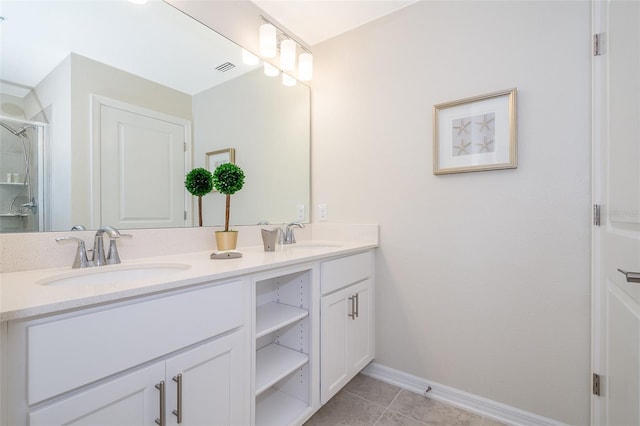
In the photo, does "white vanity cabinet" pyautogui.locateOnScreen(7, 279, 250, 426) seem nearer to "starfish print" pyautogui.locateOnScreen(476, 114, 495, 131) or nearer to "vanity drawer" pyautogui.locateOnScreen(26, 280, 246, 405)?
"vanity drawer" pyautogui.locateOnScreen(26, 280, 246, 405)

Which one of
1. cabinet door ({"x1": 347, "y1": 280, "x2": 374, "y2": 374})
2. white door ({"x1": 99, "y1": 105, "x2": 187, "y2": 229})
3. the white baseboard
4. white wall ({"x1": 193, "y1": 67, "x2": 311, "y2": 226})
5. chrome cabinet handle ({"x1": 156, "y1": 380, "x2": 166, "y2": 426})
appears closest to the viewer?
chrome cabinet handle ({"x1": 156, "y1": 380, "x2": 166, "y2": 426})

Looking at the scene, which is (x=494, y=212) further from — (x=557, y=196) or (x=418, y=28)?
(x=418, y=28)

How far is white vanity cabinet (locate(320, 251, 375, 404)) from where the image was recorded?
1.44 meters

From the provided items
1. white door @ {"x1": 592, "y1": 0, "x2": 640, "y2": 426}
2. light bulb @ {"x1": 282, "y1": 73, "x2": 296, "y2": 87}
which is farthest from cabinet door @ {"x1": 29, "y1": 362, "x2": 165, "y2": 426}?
light bulb @ {"x1": 282, "y1": 73, "x2": 296, "y2": 87}

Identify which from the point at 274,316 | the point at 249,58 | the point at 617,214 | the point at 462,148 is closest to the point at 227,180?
the point at 274,316

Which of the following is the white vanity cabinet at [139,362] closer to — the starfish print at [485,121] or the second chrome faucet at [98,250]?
the second chrome faucet at [98,250]

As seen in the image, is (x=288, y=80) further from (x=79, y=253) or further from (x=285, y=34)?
(x=79, y=253)

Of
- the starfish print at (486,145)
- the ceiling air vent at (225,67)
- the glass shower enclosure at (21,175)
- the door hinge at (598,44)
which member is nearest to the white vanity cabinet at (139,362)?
the glass shower enclosure at (21,175)

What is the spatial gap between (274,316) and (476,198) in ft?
3.90

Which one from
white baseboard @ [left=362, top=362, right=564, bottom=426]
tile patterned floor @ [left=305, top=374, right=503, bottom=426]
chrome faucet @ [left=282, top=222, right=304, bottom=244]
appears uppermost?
chrome faucet @ [left=282, top=222, right=304, bottom=244]

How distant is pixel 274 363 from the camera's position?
1.34 meters

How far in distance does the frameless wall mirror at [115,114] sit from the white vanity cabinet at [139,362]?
0.56 meters

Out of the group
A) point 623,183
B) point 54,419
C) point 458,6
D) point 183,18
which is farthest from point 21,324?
point 458,6

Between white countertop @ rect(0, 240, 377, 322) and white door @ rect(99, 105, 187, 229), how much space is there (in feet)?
0.64
